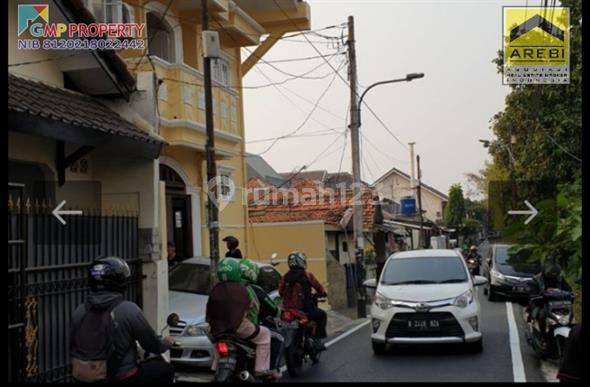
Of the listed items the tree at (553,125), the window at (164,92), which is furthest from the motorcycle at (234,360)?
the tree at (553,125)

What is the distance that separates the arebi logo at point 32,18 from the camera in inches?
334

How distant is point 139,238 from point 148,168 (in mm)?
1025

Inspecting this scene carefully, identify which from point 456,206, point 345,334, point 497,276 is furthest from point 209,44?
point 456,206

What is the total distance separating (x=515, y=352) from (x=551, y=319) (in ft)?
6.46

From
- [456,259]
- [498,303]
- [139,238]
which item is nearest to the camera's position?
[139,238]

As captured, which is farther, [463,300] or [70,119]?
[463,300]

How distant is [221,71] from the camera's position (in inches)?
666

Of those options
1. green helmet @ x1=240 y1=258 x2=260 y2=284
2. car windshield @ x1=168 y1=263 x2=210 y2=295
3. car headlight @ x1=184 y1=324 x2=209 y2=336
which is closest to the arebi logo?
green helmet @ x1=240 y1=258 x2=260 y2=284

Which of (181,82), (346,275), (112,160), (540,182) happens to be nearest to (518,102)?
(540,182)

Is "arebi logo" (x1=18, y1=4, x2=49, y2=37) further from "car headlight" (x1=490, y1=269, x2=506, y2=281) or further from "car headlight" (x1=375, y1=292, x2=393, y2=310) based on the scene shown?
"car headlight" (x1=490, y1=269, x2=506, y2=281)

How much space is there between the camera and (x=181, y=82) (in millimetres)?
13391

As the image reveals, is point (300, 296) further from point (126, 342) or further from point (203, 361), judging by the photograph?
point (126, 342)

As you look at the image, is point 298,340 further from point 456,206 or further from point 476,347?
point 456,206

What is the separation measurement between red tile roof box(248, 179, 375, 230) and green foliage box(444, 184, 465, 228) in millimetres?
18947
